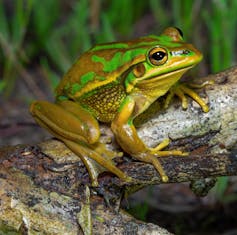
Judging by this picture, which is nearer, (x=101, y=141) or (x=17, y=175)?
(x=17, y=175)

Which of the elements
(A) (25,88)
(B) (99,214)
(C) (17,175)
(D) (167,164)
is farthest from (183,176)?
(A) (25,88)

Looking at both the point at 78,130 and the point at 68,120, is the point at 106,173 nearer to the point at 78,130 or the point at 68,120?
the point at 78,130

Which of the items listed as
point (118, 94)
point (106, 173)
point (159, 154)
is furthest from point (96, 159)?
point (118, 94)

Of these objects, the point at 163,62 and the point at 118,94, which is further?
the point at 118,94

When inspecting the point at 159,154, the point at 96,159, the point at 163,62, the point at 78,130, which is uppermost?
the point at 163,62

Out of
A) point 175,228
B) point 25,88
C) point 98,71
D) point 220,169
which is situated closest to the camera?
point 220,169

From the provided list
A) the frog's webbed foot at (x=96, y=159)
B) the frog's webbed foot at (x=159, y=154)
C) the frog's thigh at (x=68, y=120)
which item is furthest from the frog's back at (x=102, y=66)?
the frog's webbed foot at (x=159, y=154)

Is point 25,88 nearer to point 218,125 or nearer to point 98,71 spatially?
point 98,71
